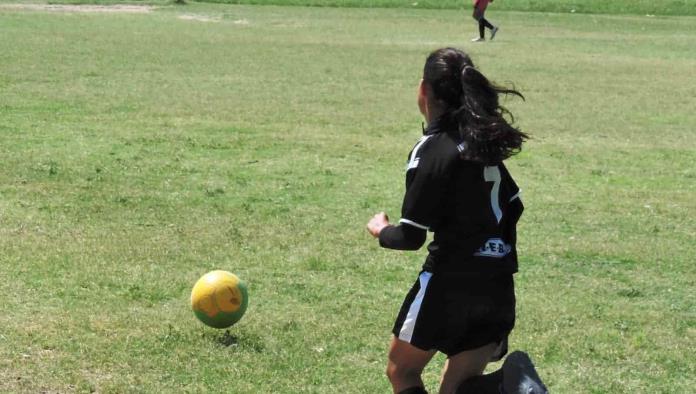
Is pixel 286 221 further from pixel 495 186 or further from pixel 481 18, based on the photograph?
pixel 481 18

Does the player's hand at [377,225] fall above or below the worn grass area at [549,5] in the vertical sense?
above

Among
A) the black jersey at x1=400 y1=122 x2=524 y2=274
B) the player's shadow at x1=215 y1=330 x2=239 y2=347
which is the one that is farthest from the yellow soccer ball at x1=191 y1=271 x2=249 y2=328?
the black jersey at x1=400 y1=122 x2=524 y2=274

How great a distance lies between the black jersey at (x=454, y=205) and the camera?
4.36 metres

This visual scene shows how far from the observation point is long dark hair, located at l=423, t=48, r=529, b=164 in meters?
4.33

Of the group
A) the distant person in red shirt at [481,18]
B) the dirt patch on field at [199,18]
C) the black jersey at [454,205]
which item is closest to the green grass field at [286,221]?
the black jersey at [454,205]

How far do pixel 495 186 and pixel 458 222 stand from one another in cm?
24

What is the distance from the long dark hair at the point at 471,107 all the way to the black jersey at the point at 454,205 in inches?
2.3

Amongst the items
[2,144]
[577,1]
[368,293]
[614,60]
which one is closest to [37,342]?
[368,293]

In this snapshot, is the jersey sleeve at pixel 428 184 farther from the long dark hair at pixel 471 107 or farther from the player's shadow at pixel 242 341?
the player's shadow at pixel 242 341

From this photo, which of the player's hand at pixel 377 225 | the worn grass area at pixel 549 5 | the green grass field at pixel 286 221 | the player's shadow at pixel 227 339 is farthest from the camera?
the worn grass area at pixel 549 5

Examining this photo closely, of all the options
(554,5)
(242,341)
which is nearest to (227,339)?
(242,341)

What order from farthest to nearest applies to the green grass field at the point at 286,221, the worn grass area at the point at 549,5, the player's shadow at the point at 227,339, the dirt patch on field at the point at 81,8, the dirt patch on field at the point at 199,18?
the worn grass area at the point at 549,5, the dirt patch on field at the point at 81,8, the dirt patch on field at the point at 199,18, the player's shadow at the point at 227,339, the green grass field at the point at 286,221

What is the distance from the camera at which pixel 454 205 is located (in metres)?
4.42

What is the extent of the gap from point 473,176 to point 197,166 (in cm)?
732
